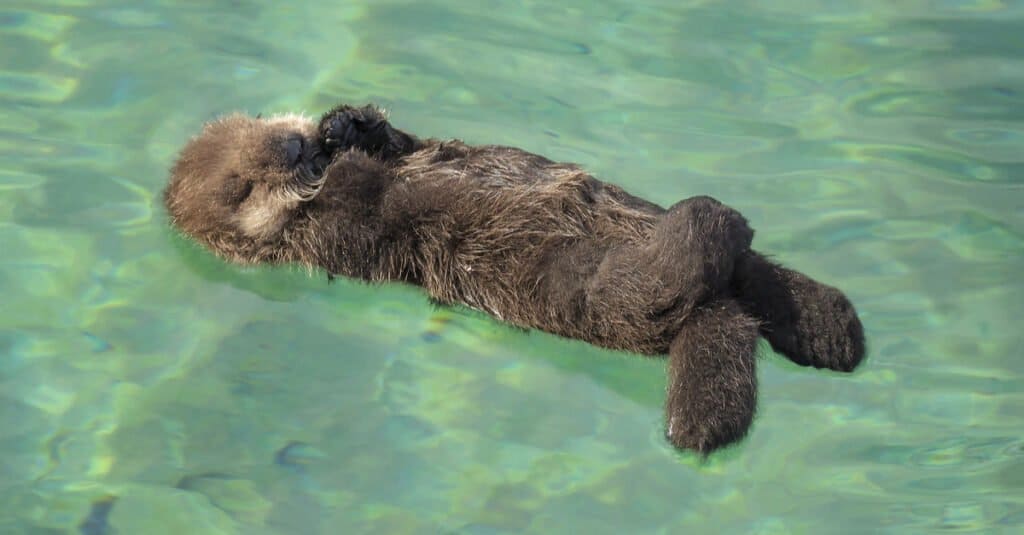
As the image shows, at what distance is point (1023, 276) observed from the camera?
6.37 meters

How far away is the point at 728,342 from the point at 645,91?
123 inches

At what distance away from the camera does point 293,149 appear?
598 cm

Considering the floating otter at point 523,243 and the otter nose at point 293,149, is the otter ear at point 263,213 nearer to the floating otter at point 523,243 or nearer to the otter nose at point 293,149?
the floating otter at point 523,243

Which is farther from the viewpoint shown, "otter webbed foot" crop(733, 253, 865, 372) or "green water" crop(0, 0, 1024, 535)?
"otter webbed foot" crop(733, 253, 865, 372)

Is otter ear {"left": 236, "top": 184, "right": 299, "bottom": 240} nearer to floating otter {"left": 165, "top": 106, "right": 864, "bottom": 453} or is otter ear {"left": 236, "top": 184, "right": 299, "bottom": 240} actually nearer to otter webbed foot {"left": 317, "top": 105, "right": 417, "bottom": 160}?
floating otter {"left": 165, "top": 106, "right": 864, "bottom": 453}

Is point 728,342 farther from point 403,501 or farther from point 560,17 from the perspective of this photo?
point 560,17

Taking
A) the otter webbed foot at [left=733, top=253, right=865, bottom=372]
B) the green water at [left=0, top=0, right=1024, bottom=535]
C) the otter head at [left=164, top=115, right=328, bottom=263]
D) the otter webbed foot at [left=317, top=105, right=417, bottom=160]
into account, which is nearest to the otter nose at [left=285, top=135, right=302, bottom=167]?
the otter head at [left=164, top=115, right=328, bottom=263]

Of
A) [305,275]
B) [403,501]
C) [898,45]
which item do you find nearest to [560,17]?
[898,45]

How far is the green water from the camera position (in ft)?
16.7

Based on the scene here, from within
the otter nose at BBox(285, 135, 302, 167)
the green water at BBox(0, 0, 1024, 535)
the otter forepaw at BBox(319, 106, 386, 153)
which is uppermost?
the otter forepaw at BBox(319, 106, 386, 153)

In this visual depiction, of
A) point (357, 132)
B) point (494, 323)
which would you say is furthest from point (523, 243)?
point (357, 132)

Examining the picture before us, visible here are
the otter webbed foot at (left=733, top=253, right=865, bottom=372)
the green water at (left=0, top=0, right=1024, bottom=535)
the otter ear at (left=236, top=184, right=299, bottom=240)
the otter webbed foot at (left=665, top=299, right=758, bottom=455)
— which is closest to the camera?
the otter webbed foot at (left=665, top=299, right=758, bottom=455)

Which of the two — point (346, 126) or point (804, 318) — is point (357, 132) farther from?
point (804, 318)

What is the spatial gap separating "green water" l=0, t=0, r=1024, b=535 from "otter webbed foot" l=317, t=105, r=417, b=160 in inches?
27.5
